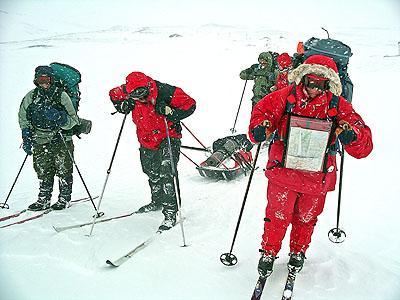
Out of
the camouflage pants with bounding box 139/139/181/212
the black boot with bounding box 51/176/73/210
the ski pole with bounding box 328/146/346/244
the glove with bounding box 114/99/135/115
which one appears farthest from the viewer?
the black boot with bounding box 51/176/73/210

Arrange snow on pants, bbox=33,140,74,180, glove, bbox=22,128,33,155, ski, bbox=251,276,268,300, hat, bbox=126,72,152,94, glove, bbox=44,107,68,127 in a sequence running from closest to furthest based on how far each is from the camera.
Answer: ski, bbox=251,276,268,300, hat, bbox=126,72,152,94, glove, bbox=44,107,68,127, glove, bbox=22,128,33,155, snow on pants, bbox=33,140,74,180

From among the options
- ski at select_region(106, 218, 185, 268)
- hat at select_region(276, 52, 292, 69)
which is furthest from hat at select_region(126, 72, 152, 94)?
hat at select_region(276, 52, 292, 69)

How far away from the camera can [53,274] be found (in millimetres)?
4055

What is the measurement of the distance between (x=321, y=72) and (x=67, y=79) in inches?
152

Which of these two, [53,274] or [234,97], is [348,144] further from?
[234,97]

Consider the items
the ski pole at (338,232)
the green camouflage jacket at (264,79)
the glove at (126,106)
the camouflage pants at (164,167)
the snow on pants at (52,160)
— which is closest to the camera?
the ski pole at (338,232)

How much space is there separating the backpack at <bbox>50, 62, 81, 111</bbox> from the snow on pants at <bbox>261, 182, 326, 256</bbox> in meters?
3.50

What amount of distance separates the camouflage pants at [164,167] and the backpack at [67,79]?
4.45ft

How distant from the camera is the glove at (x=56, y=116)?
17.8 feet

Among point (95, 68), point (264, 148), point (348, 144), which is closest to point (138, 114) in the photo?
point (348, 144)

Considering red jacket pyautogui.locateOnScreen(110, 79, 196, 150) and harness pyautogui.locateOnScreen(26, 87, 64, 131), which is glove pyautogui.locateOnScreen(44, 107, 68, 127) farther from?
red jacket pyautogui.locateOnScreen(110, 79, 196, 150)

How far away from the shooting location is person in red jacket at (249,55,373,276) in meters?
3.34

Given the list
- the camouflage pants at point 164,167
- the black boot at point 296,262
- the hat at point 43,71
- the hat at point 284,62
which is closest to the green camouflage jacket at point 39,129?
the hat at point 43,71

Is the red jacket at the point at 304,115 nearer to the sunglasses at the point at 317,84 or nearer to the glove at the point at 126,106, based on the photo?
the sunglasses at the point at 317,84
